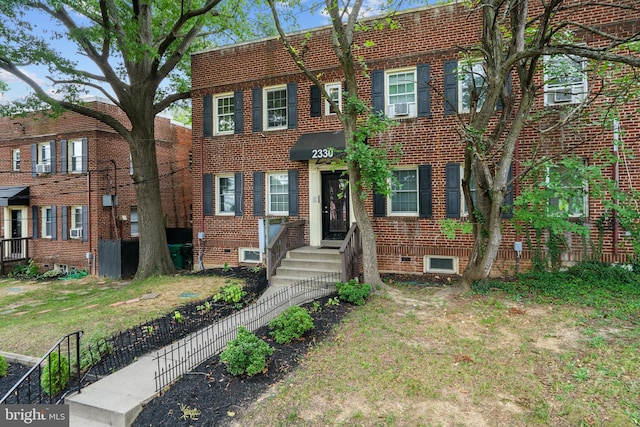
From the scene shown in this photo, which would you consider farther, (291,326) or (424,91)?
(424,91)

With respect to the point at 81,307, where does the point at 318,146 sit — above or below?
above

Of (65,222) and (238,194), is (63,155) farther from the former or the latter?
(238,194)

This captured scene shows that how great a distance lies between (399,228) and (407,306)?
3.34 m

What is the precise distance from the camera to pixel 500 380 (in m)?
4.11

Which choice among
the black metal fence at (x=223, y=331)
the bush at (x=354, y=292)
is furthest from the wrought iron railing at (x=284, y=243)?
the bush at (x=354, y=292)

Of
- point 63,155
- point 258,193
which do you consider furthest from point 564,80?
point 63,155

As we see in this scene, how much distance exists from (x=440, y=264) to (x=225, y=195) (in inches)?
284

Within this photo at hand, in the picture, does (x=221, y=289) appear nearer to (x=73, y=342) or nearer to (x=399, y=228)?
(x=73, y=342)

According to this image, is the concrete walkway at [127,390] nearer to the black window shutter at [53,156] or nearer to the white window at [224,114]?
the white window at [224,114]

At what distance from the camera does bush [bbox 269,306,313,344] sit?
17.5ft

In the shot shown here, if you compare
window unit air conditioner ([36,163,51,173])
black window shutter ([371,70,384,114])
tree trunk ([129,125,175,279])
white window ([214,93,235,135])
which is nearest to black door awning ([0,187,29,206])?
window unit air conditioner ([36,163,51,173])

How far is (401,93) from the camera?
9.84m

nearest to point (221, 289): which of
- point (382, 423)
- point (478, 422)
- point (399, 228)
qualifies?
point (399, 228)

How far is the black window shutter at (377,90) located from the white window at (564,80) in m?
3.84
